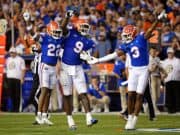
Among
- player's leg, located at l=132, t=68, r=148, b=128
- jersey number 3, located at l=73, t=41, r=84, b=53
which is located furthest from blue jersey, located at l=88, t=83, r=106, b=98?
player's leg, located at l=132, t=68, r=148, b=128

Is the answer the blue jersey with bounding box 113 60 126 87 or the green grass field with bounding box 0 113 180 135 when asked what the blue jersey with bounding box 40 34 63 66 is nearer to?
the green grass field with bounding box 0 113 180 135

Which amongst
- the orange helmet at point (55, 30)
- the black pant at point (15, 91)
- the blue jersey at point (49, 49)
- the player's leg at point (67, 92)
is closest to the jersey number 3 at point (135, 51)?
the player's leg at point (67, 92)

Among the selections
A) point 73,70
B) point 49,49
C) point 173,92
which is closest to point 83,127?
point 73,70

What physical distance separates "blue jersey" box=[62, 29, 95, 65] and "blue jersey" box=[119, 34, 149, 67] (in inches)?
38.9

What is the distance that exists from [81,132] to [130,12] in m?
A: 10.7

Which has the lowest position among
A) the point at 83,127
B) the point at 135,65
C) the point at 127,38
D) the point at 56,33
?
the point at 83,127

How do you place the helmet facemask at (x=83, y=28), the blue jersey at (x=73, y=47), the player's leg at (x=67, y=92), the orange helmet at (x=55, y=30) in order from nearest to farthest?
1. the player's leg at (x=67, y=92)
2. the blue jersey at (x=73, y=47)
3. the helmet facemask at (x=83, y=28)
4. the orange helmet at (x=55, y=30)

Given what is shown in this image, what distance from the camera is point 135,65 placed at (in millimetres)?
13680

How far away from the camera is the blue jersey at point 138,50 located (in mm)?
13695

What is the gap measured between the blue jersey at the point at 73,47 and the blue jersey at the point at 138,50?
3.24 ft

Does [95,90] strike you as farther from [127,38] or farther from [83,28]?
[127,38]

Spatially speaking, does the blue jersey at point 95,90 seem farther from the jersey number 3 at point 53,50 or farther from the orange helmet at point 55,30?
the orange helmet at point 55,30

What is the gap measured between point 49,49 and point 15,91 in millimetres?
7428

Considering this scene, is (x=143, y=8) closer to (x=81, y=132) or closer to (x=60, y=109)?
(x=60, y=109)
